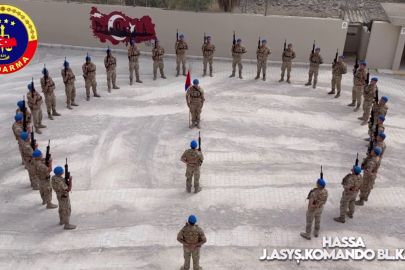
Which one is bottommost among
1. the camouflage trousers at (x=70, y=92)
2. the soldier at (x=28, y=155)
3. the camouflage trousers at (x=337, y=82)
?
the soldier at (x=28, y=155)

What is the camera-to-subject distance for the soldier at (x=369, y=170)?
38.8 feet

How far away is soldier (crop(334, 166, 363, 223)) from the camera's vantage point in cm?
1119

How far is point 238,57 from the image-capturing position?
1842 cm

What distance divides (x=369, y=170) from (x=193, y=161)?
4.31 m

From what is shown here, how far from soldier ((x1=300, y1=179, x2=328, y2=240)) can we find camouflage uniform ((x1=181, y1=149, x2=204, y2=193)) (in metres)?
2.85

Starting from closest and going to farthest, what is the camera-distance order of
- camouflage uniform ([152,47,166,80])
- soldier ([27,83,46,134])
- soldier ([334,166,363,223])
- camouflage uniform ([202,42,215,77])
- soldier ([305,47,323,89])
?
soldier ([334,166,363,223]) → soldier ([27,83,46,134]) → soldier ([305,47,323,89]) → camouflage uniform ([152,47,166,80]) → camouflage uniform ([202,42,215,77])

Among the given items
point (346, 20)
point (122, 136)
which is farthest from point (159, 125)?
point (346, 20)

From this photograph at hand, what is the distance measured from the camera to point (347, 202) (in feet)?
38.0

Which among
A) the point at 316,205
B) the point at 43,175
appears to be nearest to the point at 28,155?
the point at 43,175

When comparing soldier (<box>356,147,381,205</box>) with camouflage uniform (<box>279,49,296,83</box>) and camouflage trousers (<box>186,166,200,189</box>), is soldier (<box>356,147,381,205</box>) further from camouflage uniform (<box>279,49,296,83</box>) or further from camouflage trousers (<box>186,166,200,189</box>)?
camouflage uniform (<box>279,49,296,83</box>)

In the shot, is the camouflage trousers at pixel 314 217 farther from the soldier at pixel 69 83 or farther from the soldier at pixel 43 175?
the soldier at pixel 69 83

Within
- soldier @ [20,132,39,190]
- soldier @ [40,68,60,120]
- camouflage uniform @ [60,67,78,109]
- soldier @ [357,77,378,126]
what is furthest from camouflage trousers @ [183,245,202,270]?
soldier @ [357,77,378,126]

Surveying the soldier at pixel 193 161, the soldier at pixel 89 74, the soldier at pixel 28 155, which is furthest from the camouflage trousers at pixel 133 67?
the soldier at pixel 193 161

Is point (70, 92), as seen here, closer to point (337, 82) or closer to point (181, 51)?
point (181, 51)
